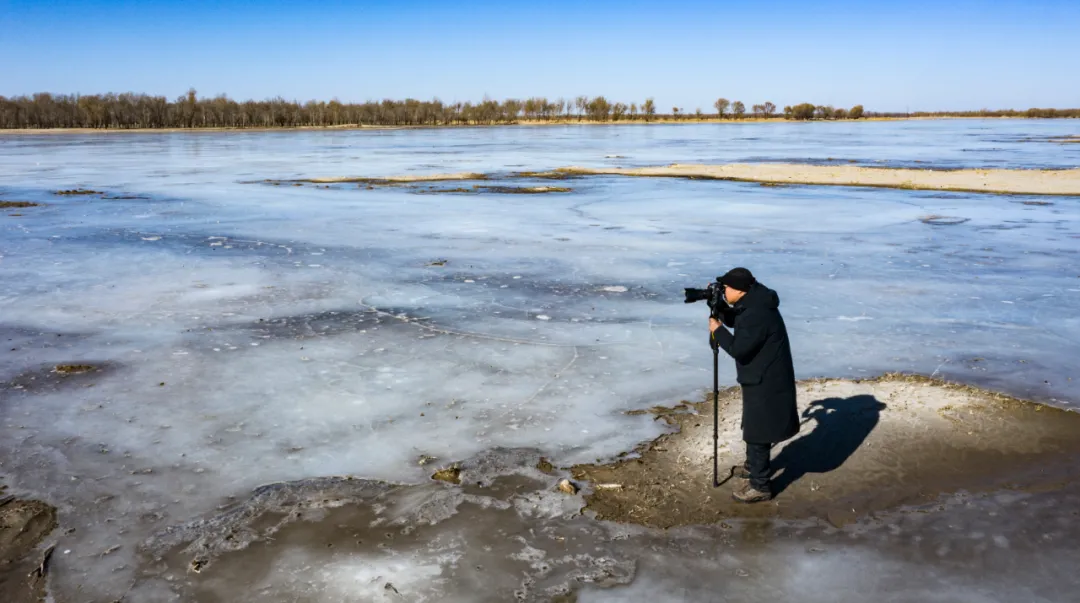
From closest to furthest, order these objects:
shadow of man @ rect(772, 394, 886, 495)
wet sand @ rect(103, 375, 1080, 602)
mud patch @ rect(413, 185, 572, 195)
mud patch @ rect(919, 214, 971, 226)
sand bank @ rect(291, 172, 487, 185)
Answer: wet sand @ rect(103, 375, 1080, 602)
shadow of man @ rect(772, 394, 886, 495)
mud patch @ rect(919, 214, 971, 226)
mud patch @ rect(413, 185, 572, 195)
sand bank @ rect(291, 172, 487, 185)

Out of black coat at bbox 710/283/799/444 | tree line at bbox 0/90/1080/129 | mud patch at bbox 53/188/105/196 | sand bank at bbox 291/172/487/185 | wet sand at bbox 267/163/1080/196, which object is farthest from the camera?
tree line at bbox 0/90/1080/129

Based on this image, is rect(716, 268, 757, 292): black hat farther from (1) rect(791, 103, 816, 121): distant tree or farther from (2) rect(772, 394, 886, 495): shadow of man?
(1) rect(791, 103, 816, 121): distant tree

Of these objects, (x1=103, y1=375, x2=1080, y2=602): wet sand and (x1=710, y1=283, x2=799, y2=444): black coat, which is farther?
(x1=710, y1=283, x2=799, y2=444): black coat

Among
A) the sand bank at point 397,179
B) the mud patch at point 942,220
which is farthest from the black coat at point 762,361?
the sand bank at point 397,179

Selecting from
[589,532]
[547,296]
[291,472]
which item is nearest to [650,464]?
[589,532]

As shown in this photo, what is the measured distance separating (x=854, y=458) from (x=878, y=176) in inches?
1030

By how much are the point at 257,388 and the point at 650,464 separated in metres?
3.83

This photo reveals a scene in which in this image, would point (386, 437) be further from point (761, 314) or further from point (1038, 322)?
point (1038, 322)

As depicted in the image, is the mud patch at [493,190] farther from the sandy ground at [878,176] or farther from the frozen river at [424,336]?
the sandy ground at [878,176]

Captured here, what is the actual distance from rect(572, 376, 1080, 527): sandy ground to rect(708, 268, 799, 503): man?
53 cm

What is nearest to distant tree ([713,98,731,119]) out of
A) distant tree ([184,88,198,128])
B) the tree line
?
the tree line

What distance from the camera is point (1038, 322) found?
30.3ft

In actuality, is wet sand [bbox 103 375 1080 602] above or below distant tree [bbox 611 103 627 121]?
below

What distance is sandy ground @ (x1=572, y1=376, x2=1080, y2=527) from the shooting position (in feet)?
16.7
